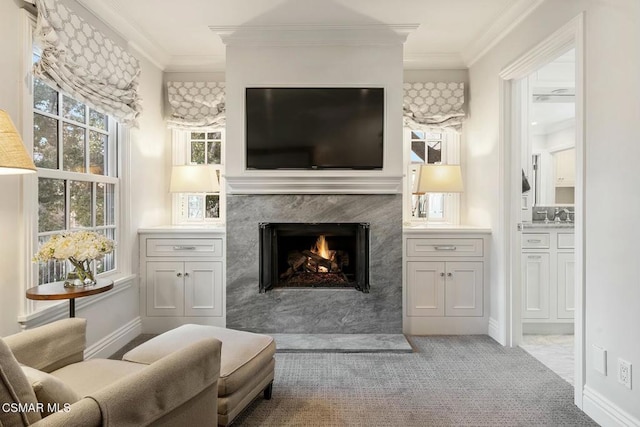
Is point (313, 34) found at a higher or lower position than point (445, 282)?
higher

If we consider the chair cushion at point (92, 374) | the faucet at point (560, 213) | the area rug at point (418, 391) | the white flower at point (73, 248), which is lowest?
the area rug at point (418, 391)

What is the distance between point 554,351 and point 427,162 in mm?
2070

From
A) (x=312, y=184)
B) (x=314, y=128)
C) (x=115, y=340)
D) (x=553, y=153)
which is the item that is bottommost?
(x=115, y=340)

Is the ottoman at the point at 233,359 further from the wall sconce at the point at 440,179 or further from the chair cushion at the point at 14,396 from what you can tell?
the wall sconce at the point at 440,179

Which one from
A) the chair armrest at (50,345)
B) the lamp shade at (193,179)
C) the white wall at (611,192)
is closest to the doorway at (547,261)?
the white wall at (611,192)

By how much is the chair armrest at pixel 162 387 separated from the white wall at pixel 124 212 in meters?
1.36

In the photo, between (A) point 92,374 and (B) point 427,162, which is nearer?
(A) point 92,374

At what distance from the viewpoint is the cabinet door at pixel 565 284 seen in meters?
3.46

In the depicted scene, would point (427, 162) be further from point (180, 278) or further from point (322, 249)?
point (180, 278)

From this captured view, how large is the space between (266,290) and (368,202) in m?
1.18

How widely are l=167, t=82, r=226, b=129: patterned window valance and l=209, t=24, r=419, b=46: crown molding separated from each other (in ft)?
2.37

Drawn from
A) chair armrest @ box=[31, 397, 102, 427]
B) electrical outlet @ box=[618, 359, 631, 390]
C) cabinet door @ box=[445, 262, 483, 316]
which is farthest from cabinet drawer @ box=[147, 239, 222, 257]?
A: electrical outlet @ box=[618, 359, 631, 390]

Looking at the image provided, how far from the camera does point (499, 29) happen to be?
310cm

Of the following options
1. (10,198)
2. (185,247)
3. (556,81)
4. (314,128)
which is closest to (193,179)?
(185,247)
